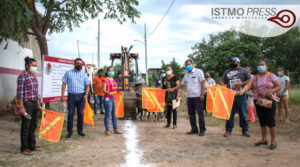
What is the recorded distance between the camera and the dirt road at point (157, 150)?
450 centimetres

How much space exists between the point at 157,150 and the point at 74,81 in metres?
2.75

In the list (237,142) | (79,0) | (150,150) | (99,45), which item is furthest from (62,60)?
(99,45)


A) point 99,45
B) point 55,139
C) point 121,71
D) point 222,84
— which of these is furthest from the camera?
point 99,45

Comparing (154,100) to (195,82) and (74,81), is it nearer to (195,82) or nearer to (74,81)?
(195,82)

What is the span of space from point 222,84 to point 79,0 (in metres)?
4.89

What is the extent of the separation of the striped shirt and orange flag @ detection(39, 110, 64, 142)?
0.75 m

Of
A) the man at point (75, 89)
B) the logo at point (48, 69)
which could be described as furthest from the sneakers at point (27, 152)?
the logo at point (48, 69)

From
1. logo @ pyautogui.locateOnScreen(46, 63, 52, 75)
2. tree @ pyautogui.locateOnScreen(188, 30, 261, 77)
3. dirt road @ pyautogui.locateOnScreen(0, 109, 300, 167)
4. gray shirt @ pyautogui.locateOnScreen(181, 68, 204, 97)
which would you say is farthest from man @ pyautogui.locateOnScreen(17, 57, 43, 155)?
tree @ pyautogui.locateOnScreen(188, 30, 261, 77)

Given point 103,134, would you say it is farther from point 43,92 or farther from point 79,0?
point 79,0

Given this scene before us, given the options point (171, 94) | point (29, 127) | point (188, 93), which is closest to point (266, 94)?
point (188, 93)

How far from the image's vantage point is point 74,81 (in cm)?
645

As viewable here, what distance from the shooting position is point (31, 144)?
206 inches

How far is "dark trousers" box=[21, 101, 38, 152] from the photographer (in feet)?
16.4

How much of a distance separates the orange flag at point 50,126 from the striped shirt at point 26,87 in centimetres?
75
